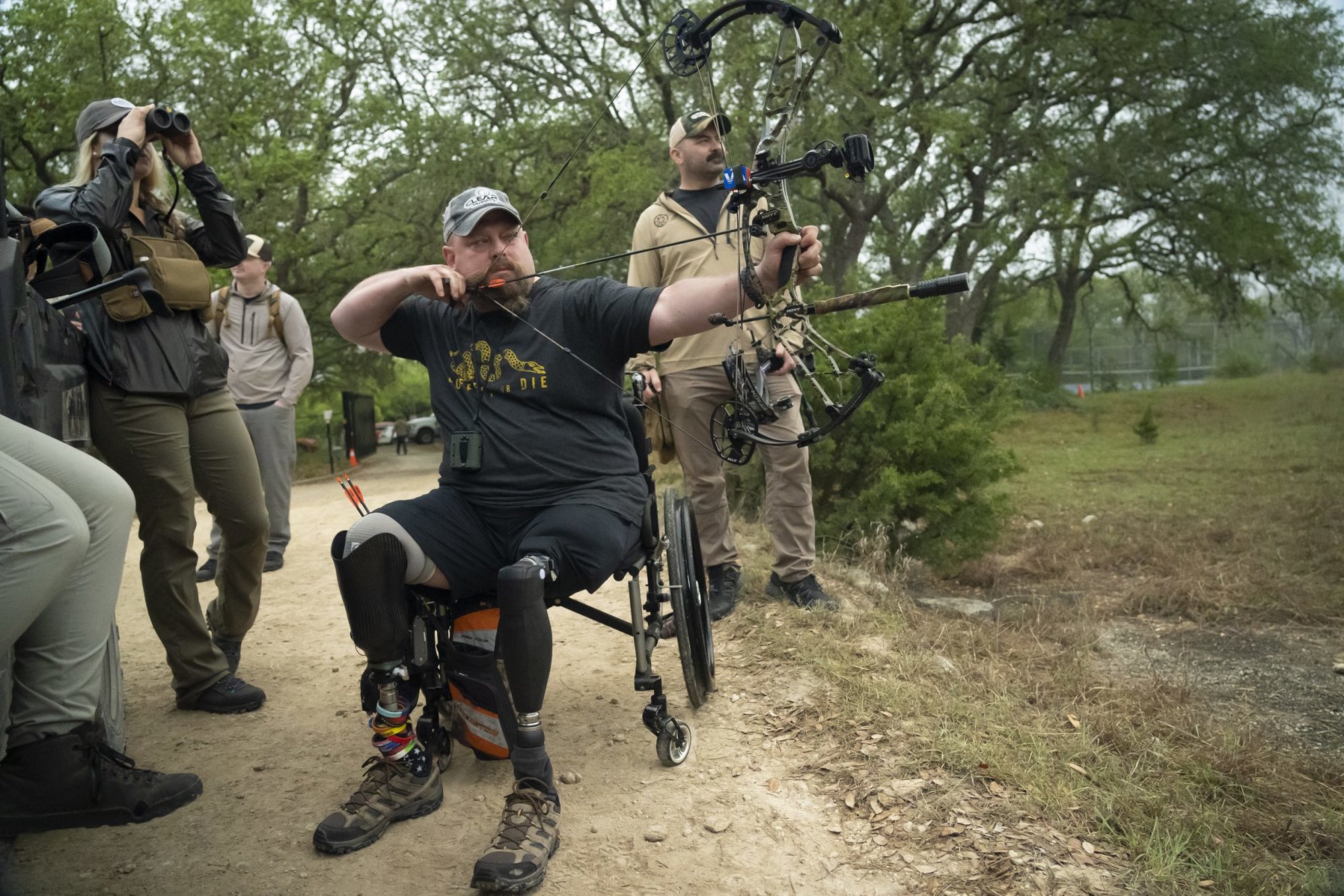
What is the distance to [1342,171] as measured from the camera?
2058 centimetres

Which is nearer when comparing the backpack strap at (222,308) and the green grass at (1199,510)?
→ the backpack strap at (222,308)

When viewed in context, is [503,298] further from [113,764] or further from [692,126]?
[692,126]

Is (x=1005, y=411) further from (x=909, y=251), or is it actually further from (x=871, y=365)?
(x=909, y=251)

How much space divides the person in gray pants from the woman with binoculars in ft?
4.01

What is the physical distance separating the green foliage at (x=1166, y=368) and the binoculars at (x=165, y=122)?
120ft

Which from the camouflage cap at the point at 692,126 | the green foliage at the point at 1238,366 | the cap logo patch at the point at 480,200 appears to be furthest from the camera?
the green foliage at the point at 1238,366

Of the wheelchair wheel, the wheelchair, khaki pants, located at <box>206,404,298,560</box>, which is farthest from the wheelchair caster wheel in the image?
khaki pants, located at <box>206,404,298,560</box>

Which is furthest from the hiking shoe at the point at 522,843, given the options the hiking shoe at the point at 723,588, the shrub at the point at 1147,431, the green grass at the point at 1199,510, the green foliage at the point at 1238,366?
the green foliage at the point at 1238,366

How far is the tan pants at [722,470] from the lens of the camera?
5.06m

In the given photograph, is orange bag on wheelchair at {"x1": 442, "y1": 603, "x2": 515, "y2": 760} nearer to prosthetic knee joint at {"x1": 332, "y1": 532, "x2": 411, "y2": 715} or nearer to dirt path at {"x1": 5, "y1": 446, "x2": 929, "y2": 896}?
dirt path at {"x1": 5, "y1": 446, "x2": 929, "y2": 896}

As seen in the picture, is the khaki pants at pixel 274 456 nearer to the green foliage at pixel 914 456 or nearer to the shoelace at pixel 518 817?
the green foliage at pixel 914 456

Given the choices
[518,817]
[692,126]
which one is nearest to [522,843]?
[518,817]

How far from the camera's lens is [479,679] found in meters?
3.35

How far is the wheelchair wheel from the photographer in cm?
366
